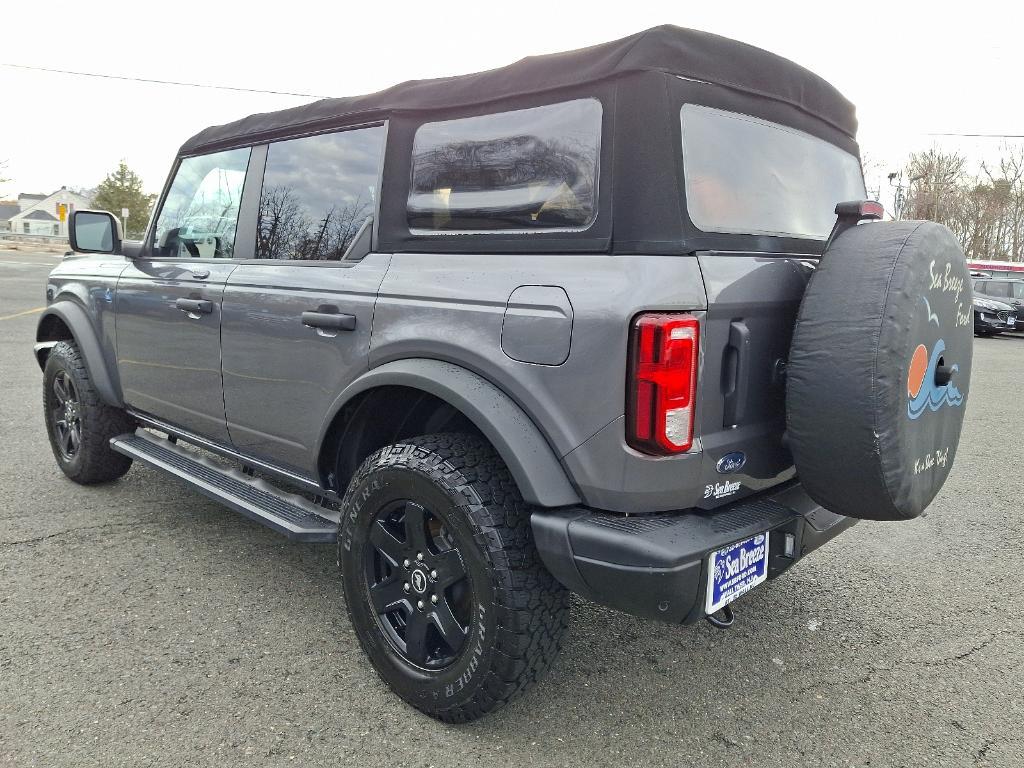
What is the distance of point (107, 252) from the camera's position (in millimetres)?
4016

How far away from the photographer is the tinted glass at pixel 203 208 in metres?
3.46

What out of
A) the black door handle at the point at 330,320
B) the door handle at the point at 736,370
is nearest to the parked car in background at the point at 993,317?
the door handle at the point at 736,370

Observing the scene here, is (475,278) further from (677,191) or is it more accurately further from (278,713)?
(278,713)

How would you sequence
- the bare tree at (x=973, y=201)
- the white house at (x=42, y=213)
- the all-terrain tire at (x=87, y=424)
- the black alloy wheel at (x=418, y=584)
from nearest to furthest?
1. the black alloy wheel at (x=418, y=584)
2. the all-terrain tire at (x=87, y=424)
3. the bare tree at (x=973, y=201)
4. the white house at (x=42, y=213)

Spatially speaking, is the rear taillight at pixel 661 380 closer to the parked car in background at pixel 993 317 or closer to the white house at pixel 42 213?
the parked car in background at pixel 993 317

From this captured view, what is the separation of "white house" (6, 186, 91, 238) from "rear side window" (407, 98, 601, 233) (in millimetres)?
107935

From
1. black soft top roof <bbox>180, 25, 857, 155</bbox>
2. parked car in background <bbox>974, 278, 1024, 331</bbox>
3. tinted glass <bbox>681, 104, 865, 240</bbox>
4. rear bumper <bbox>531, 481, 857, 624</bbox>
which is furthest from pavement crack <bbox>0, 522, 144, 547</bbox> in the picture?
parked car in background <bbox>974, 278, 1024, 331</bbox>

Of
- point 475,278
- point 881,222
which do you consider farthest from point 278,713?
point 881,222

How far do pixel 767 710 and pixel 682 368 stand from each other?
1239 mm

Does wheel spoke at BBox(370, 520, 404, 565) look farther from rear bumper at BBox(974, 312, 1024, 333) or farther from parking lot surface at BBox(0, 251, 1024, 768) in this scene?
rear bumper at BBox(974, 312, 1024, 333)

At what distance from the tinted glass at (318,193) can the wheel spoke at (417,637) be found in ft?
4.25

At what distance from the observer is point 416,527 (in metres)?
2.41

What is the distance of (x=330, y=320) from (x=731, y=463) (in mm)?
1397

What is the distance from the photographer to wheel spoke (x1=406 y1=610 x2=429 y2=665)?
245cm
